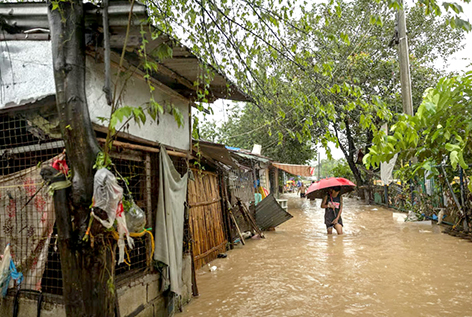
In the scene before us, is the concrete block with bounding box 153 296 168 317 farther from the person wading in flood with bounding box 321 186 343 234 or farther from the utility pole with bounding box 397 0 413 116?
the utility pole with bounding box 397 0 413 116

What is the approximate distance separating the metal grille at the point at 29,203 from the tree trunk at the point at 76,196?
1154 millimetres

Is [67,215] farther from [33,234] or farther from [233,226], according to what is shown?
[233,226]

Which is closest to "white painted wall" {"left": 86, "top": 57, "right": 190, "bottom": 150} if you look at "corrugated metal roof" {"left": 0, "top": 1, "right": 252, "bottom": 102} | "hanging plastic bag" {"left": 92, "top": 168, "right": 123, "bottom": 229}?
"corrugated metal roof" {"left": 0, "top": 1, "right": 252, "bottom": 102}

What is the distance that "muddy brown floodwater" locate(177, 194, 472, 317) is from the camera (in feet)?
15.7

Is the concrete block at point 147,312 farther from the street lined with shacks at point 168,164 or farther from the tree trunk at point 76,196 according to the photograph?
the tree trunk at point 76,196

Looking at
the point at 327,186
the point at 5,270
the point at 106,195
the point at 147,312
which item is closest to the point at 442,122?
the point at 327,186

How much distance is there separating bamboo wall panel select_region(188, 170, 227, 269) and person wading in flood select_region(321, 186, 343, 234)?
12.2ft

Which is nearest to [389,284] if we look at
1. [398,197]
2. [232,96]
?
[232,96]

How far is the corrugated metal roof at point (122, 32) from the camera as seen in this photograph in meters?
2.89

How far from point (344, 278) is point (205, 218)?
10.9 feet

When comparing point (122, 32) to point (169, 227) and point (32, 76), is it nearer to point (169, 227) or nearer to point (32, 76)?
point (32, 76)

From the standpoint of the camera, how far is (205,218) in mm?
7602

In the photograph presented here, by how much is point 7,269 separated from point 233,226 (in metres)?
6.56

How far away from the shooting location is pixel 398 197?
15367mm
